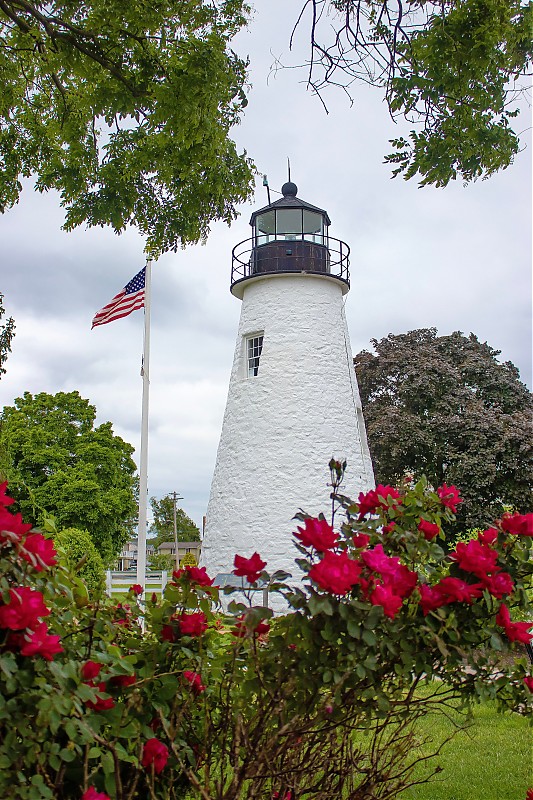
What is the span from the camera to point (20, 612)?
1635 millimetres

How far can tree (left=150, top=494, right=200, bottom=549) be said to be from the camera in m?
51.4

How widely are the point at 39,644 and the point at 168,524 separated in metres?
53.9

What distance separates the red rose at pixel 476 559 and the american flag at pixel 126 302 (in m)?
11.5

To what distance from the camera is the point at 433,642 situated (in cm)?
211

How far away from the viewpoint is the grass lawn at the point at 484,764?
16.2 ft

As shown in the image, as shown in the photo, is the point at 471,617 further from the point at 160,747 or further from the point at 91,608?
the point at 91,608

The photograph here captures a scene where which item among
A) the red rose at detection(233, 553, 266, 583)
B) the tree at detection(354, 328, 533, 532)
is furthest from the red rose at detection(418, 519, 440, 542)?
the tree at detection(354, 328, 533, 532)

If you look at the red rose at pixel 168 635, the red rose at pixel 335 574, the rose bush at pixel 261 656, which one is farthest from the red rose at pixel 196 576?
the red rose at pixel 335 574

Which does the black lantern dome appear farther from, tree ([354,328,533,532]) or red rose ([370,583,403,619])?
red rose ([370,583,403,619])

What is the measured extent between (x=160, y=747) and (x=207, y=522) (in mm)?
13600

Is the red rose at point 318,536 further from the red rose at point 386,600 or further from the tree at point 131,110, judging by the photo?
the tree at point 131,110

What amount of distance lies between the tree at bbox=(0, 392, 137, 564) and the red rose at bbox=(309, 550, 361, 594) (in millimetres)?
22756

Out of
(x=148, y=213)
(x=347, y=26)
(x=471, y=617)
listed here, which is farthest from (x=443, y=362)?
(x=471, y=617)

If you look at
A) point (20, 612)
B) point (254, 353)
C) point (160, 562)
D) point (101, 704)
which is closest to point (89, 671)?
point (101, 704)
